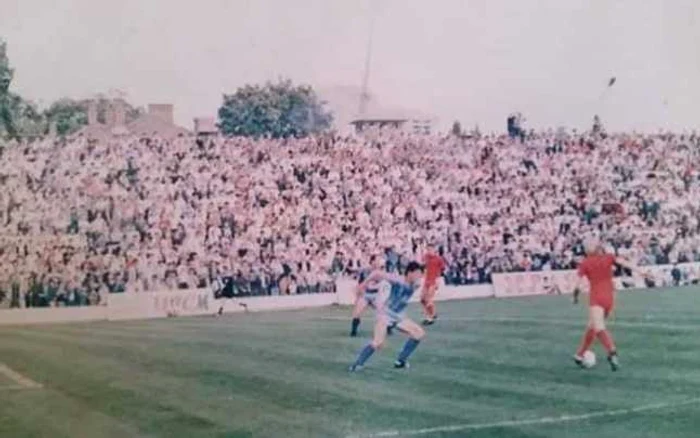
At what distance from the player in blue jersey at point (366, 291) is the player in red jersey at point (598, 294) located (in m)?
0.95

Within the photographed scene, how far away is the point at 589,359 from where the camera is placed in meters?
Result: 4.49

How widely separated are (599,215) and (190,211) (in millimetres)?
1912

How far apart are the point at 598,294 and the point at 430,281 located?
763 mm

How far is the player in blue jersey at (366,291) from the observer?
429 cm

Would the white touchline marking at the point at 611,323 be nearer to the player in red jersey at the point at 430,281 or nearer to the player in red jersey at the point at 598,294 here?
the player in red jersey at the point at 430,281

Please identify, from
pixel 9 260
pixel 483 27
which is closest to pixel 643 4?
pixel 483 27

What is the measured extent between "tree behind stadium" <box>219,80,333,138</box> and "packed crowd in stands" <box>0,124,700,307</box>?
8 cm

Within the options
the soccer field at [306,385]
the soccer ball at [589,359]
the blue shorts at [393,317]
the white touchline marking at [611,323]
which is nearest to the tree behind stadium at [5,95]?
the soccer field at [306,385]

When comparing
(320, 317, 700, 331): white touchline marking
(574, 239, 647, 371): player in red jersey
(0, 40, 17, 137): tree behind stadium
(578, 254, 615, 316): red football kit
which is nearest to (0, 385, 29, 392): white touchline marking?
(0, 40, 17, 137): tree behind stadium

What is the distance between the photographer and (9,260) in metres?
3.61

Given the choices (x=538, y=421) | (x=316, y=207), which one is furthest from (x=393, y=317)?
(x=538, y=421)

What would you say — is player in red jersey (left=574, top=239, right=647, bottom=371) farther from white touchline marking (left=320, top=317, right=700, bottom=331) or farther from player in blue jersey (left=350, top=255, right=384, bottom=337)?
player in blue jersey (left=350, top=255, right=384, bottom=337)

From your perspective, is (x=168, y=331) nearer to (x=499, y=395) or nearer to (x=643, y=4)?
(x=499, y=395)

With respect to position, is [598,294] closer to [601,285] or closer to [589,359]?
[601,285]
